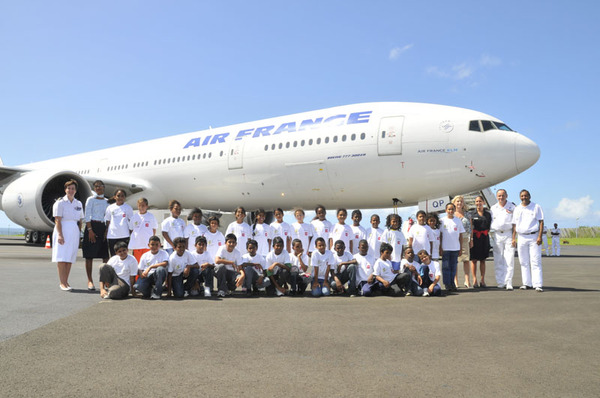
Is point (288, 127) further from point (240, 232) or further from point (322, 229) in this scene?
point (240, 232)

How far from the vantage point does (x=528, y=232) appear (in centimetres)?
803

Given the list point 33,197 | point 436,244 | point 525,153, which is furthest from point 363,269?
point 33,197

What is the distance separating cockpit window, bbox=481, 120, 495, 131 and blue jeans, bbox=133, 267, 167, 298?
7811mm

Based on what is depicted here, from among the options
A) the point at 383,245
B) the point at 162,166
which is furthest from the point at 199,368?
the point at 162,166

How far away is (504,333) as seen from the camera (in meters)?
4.29

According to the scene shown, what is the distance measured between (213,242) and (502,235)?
5066mm

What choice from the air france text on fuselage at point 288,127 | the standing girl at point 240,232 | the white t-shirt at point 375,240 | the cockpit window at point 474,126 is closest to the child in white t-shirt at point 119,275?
the standing girl at point 240,232

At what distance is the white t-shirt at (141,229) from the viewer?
25.2 ft

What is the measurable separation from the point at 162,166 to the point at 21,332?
12.8 m

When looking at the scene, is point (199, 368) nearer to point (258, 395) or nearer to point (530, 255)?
point (258, 395)

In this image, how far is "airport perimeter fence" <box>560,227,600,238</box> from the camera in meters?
60.6

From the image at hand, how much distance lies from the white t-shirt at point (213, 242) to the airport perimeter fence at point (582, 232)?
6243 cm

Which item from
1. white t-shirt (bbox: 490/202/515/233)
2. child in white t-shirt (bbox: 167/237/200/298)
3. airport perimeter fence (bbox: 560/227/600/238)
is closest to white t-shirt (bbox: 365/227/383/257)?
white t-shirt (bbox: 490/202/515/233)

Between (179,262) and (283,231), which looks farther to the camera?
(283,231)
